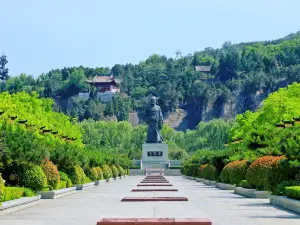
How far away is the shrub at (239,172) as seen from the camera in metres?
33.1

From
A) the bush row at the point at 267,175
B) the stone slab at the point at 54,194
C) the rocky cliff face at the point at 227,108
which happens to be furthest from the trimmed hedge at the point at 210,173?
the rocky cliff face at the point at 227,108

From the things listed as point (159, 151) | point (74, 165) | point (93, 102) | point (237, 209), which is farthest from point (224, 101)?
point (237, 209)

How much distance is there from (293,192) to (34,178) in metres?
9.64

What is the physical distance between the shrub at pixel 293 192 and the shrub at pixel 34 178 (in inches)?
355

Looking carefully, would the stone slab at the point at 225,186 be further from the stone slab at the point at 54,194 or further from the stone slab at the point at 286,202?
the stone slab at the point at 286,202

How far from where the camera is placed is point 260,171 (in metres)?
27.7

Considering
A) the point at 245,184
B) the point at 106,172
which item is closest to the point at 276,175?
the point at 245,184

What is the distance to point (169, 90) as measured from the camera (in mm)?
186500

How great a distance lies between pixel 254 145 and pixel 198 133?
332 feet

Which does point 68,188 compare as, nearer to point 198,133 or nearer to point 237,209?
point 237,209

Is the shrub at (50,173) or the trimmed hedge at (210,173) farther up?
the shrub at (50,173)

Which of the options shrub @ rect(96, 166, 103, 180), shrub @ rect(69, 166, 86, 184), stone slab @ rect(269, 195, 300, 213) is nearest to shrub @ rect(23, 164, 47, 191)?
stone slab @ rect(269, 195, 300, 213)

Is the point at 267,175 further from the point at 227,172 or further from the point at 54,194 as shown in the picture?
the point at 227,172

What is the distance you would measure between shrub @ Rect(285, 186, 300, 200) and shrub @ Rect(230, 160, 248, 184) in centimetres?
1038
